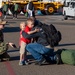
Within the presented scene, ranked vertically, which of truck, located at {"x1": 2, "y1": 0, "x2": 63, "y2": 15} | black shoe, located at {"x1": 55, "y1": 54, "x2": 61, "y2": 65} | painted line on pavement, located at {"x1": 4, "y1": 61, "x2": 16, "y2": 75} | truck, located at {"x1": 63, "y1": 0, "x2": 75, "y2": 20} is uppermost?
black shoe, located at {"x1": 55, "y1": 54, "x2": 61, "y2": 65}

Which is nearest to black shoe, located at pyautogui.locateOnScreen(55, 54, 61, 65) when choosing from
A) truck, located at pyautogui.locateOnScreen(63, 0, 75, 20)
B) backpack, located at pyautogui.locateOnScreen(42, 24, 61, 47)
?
backpack, located at pyautogui.locateOnScreen(42, 24, 61, 47)

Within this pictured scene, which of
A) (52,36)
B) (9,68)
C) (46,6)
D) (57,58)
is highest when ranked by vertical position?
(52,36)

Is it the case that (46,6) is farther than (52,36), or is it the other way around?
(46,6)

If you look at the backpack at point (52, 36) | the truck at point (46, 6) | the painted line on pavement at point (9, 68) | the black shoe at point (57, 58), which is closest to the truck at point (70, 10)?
the truck at point (46, 6)

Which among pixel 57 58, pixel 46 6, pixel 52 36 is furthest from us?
pixel 46 6

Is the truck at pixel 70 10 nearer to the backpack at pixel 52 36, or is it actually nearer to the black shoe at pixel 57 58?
the black shoe at pixel 57 58

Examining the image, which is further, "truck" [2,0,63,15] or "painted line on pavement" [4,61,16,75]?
"truck" [2,0,63,15]

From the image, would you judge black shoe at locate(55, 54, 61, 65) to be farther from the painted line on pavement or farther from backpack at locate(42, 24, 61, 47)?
the painted line on pavement

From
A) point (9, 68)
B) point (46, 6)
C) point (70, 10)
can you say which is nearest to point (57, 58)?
point (9, 68)

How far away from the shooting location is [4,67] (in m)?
9.98

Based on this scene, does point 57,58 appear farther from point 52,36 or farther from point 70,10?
point 70,10

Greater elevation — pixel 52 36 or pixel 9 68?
pixel 52 36

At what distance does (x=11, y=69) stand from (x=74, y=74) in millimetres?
1730

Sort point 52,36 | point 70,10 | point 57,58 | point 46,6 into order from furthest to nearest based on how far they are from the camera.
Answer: point 46,6 < point 70,10 < point 57,58 < point 52,36
